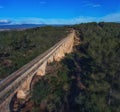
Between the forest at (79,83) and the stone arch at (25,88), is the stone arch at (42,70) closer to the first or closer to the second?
the forest at (79,83)

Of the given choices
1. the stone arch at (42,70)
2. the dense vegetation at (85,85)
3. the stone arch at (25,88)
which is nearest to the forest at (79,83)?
the dense vegetation at (85,85)

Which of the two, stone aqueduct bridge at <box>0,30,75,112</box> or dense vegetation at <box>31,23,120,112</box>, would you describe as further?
dense vegetation at <box>31,23,120,112</box>

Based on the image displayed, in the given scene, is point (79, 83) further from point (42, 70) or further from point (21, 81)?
point (21, 81)

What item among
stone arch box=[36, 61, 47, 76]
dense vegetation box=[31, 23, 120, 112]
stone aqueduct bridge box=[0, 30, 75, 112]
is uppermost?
stone aqueduct bridge box=[0, 30, 75, 112]

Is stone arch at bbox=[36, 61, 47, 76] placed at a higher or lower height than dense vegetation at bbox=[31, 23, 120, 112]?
higher

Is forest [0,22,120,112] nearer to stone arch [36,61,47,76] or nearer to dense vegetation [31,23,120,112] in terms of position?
dense vegetation [31,23,120,112]

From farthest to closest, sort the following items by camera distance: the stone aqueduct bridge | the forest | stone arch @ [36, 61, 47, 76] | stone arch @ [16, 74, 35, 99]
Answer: stone arch @ [36, 61, 47, 76]
the forest
stone arch @ [16, 74, 35, 99]
the stone aqueduct bridge

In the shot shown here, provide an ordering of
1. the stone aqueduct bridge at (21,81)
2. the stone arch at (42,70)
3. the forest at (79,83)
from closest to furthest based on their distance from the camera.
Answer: the stone aqueduct bridge at (21,81)
the forest at (79,83)
the stone arch at (42,70)

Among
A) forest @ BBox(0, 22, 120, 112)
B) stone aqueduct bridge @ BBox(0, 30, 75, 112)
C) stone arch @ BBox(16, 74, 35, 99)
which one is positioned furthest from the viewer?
forest @ BBox(0, 22, 120, 112)

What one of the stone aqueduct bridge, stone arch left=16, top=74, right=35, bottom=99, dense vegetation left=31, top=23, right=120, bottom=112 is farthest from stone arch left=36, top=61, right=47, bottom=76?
stone arch left=16, top=74, right=35, bottom=99
